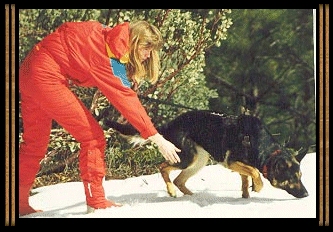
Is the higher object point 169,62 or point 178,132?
point 169,62

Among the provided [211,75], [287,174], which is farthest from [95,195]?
[287,174]

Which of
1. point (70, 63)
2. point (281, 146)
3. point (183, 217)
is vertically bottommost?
point (183, 217)

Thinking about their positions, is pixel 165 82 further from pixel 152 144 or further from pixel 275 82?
pixel 275 82

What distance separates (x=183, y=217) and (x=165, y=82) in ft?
3.97

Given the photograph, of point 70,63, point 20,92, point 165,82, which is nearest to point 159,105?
point 165,82

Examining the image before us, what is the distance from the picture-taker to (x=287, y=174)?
5.83 meters

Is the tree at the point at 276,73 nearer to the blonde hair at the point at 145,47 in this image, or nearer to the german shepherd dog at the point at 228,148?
the german shepherd dog at the point at 228,148

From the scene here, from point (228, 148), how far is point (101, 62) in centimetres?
135

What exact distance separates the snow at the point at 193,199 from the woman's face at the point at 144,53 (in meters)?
1.04

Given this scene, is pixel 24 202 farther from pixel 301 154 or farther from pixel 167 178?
pixel 301 154

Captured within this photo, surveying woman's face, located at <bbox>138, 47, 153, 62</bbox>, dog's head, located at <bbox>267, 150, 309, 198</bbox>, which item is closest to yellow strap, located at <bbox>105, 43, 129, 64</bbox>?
woman's face, located at <bbox>138, 47, 153, 62</bbox>

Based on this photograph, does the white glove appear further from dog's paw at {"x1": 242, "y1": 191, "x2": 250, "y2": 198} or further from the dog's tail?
dog's paw at {"x1": 242, "y1": 191, "x2": 250, "y2": 198}

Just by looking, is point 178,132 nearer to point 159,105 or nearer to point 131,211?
point 159,105
